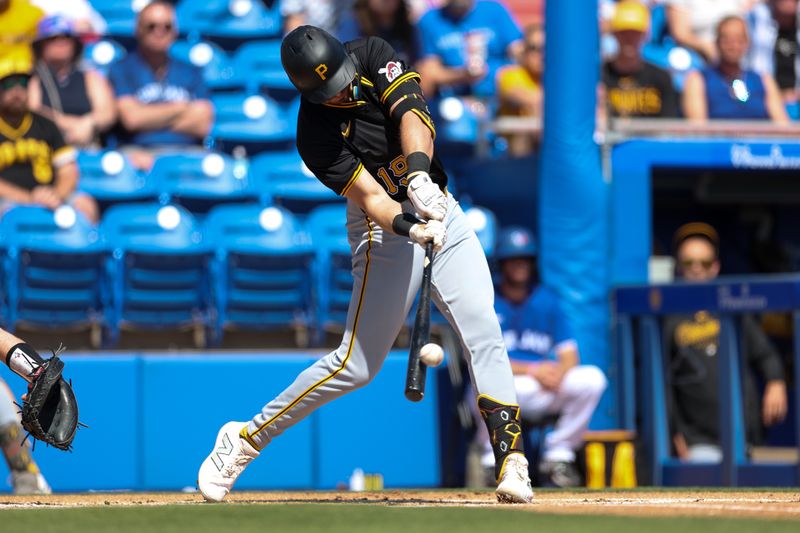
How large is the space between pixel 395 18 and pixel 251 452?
16.2 feet

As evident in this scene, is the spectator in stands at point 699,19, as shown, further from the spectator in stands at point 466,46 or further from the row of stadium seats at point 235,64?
the row of stadium seats at point 235,64

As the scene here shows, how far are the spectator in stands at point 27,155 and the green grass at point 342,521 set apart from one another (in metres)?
3.85

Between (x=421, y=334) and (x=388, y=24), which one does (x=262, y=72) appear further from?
(x=421, y=334)

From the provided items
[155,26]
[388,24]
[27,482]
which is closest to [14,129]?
[155,26]

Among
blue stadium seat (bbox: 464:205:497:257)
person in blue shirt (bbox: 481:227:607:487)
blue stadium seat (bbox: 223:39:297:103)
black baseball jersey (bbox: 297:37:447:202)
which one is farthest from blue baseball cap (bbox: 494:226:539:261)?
black baseball jersey (bbox: 297:37:447:202)

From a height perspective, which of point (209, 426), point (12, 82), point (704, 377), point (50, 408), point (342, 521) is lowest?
point (342, 521)

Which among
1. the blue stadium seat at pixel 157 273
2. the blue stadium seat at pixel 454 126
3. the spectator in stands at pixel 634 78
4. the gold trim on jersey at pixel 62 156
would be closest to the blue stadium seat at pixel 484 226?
the blue stadium seat at pixel 454 126

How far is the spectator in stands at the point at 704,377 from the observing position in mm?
7836

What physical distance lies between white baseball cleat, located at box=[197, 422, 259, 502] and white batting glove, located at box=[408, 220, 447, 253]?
105 centimetres

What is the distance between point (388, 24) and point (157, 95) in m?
1.57

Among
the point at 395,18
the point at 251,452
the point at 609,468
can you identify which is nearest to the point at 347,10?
the point at 395,18

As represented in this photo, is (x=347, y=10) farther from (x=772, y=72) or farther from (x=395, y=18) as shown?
(x=772, y=72)

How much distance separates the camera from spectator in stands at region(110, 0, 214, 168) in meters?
8.96

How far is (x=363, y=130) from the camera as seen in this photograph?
193 inches
